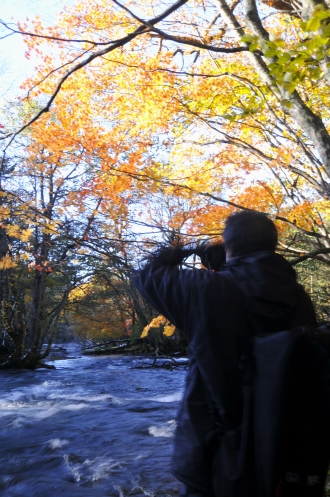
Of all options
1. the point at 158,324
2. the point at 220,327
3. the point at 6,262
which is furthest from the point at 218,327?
the point at 6,262

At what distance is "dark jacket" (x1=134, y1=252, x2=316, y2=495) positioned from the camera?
1.50 metres

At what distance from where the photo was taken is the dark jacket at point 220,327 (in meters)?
1.50

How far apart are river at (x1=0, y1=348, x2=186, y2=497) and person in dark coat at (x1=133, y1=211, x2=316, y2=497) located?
3050 mm

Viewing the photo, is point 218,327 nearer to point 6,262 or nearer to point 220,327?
point 220,327

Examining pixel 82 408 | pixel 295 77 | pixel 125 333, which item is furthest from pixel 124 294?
pixel 295 77

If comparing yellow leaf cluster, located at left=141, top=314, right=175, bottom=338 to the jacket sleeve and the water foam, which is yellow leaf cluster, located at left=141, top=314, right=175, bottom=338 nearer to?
the water foam

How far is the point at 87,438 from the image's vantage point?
615 cm

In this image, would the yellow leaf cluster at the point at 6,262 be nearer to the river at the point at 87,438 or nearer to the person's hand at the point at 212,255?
the river at the point at 87,438

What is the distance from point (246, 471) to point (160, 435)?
208 inches

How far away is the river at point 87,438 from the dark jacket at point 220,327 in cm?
307

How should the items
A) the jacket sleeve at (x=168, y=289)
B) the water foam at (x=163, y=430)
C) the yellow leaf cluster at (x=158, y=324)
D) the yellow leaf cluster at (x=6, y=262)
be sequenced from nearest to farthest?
the jacket sleeve at (x=168, y=289), the water foam at (x=163, y=430), the yellow leaf cluster at (x=158, y=324), the yellow leaf cluster at (x=6, y=262)

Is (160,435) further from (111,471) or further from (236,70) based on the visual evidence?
(236,70)

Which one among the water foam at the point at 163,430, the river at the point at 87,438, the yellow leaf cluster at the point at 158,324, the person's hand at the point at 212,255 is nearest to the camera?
the person's hand at the point at 212,255

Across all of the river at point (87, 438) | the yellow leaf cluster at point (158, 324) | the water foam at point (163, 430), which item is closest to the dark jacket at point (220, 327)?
the river at point (87, 438)
